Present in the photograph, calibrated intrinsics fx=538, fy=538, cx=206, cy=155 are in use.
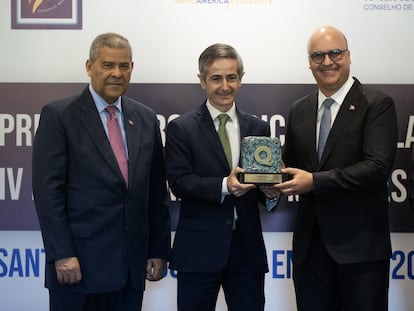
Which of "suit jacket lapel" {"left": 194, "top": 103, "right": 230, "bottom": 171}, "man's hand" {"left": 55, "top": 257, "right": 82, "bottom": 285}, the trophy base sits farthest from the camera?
"suit jacket lapel" {"left": 194, "top": 103, "right": 230, "bottom": 171}

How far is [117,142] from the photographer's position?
93.8 inches

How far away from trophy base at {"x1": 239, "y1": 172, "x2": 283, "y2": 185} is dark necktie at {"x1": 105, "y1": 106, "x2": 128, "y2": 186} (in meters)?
0.51

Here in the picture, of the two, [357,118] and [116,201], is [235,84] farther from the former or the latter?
[116,201]

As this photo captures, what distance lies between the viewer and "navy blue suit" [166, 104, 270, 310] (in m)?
2.42

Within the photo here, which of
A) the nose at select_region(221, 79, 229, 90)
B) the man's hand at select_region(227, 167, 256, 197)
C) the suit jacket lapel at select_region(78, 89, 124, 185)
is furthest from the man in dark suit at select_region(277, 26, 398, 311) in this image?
the suit jacket lapel at select_region(78, 89, 124, 185)

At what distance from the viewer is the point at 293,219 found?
338 centimetres

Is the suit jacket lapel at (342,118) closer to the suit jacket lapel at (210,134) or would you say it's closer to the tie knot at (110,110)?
the suit jacket lapel at (210,134)

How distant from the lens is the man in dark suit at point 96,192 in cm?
225

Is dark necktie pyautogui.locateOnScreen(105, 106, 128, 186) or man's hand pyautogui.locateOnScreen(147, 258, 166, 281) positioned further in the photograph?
man's hand pyautogui.locateOnScreen(147, 258, 166, 281)

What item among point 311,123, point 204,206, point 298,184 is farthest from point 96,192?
point 311,123

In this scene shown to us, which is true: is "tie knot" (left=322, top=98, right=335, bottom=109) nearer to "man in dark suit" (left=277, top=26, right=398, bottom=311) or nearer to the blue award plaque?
"man in dark suit" (left=277, top=26, right=398, bottom=311)

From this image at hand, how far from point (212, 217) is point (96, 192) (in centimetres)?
54

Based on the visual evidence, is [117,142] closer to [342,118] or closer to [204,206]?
[204,206]

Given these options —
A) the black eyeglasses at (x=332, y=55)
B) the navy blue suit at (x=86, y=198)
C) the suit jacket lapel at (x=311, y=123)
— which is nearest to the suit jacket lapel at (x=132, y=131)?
the navy blue suit at (x=86, y=198)
